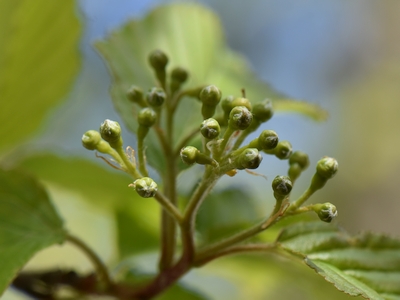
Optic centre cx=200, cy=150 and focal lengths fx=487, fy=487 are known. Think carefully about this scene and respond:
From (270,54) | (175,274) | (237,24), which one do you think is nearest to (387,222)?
(270,54)

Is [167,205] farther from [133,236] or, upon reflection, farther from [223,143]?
[133,236]

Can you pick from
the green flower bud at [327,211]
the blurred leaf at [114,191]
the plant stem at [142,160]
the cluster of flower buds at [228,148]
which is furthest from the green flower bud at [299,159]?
the blurred leaf at [114,191]

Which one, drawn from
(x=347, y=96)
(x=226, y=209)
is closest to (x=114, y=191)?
(x=226, y=209)

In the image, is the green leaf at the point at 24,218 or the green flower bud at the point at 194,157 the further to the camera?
the green leaf at the point at 24,218

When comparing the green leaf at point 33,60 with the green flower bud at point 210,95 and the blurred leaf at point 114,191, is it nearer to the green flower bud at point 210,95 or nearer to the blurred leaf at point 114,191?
the blurred leaf at point 114,191

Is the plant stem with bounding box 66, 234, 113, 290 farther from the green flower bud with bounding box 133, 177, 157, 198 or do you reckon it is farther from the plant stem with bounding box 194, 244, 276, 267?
the green flower bud with bounding box 133, 177, 157, 198

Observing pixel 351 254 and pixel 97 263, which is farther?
pixel 97 263

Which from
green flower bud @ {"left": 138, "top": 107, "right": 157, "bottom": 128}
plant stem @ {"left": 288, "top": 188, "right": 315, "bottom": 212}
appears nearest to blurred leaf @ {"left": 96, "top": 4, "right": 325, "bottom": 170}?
green flower bud @ {"left": 138, "top": 107, "right": 157, "bottom": 128}
